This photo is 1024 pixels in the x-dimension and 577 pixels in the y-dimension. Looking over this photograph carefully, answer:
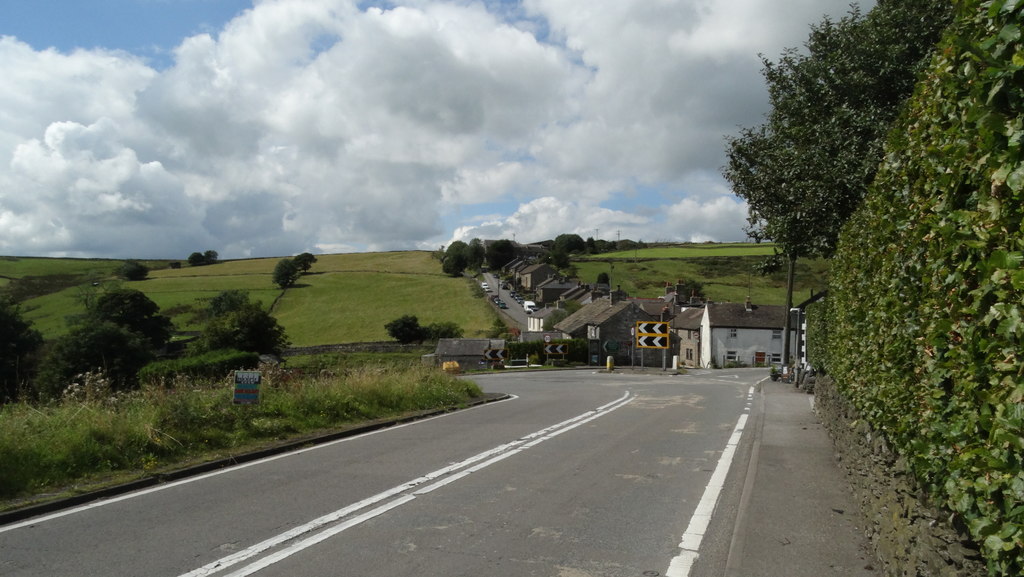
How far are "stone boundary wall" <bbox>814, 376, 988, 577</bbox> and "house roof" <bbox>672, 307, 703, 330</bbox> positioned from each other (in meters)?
70.3

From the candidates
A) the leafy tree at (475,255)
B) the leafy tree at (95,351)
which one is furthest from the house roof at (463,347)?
the leafy tree at (475,255)

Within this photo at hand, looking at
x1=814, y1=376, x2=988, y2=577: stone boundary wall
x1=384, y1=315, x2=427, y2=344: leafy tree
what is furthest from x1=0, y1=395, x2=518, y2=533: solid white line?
x1=384, y1=315, x2=427, y2=344: leafy tree

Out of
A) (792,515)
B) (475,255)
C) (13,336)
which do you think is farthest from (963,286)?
(475,255)

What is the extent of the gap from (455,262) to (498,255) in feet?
97.7

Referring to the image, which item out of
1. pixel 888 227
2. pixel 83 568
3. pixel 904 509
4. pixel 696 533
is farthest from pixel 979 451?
pixel 83 568

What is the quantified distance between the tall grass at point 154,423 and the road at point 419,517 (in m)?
1.20

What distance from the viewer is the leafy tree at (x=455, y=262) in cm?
12712

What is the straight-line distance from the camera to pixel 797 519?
746 cm

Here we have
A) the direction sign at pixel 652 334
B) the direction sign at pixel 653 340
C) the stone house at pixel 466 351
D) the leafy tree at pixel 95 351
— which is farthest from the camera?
the stone house at pixel 466 351

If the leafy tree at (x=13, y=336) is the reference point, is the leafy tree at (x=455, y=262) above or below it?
above

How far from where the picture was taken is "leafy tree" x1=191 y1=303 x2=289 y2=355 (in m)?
64.6

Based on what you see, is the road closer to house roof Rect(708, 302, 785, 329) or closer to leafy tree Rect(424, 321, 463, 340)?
house roof Rect(708, 302, 785, 329)

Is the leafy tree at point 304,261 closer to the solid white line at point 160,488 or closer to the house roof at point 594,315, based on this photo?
the house roof at point 594,315

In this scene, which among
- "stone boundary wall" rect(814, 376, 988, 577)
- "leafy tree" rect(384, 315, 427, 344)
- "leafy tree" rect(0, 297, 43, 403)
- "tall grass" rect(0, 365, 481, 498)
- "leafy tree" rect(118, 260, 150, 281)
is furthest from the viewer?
"leafy tree" rect(118, 260, 150, 281)
